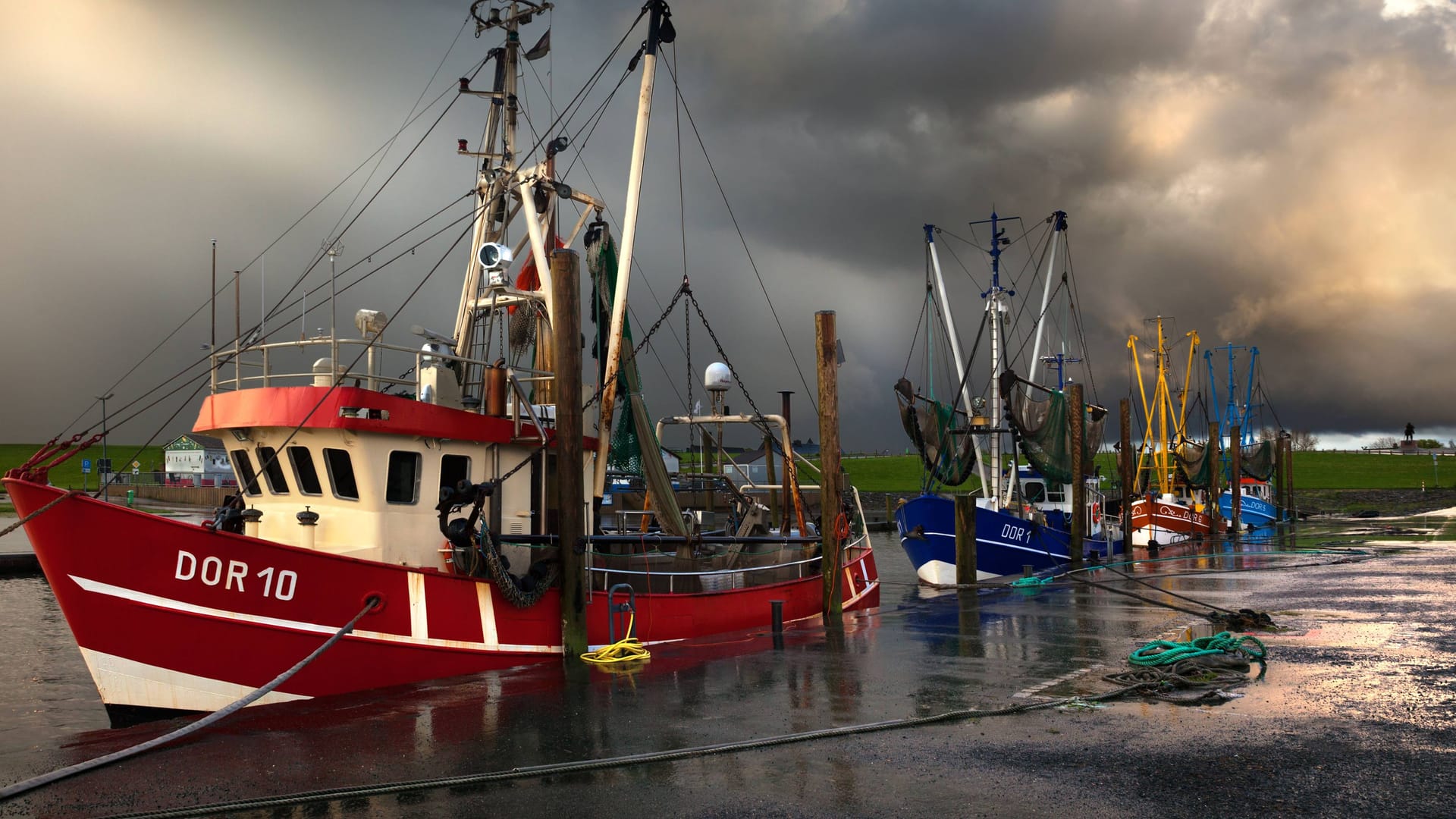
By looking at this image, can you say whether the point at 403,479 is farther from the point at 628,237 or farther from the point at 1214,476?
the point at 1214,476

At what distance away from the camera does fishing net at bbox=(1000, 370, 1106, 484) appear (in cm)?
2816

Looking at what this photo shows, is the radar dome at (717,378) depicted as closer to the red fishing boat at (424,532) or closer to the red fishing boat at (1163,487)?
the red fishing boat at (424,532)

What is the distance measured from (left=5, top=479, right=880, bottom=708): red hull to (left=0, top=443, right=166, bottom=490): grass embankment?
197 ft

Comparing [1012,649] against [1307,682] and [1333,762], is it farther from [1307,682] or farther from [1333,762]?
[1333,762]

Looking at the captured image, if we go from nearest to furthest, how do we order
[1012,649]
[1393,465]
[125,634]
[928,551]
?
1. [125,634]
2. [1012,649]
3. [928,551]
4. [1393,465]

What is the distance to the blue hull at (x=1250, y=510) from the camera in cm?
5569

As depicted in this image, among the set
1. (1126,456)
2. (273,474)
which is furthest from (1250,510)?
(273,474)

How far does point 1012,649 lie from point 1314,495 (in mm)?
80790

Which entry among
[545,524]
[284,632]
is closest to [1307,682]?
[545,524]

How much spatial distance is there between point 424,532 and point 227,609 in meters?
2.74

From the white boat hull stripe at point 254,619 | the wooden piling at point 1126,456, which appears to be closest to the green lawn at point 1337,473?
the wooden piling at point 1126,456

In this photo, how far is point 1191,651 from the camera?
34.8ft

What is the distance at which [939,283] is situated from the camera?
30.0 m

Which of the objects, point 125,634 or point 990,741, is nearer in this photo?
point 990,741
